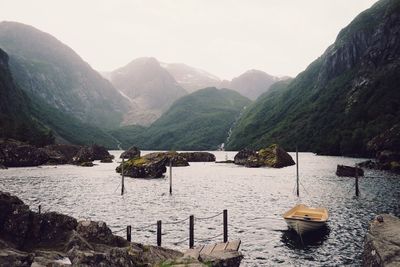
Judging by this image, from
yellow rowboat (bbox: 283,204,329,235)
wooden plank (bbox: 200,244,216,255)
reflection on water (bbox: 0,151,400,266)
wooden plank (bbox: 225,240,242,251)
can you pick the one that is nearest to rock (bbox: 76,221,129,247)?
wooden plank (bbox: 200,244,216,255)

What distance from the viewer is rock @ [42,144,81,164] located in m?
168

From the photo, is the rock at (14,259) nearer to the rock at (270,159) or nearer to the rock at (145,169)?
the rock at (145,169)

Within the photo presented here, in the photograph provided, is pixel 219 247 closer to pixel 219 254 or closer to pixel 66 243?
pixel 219 254

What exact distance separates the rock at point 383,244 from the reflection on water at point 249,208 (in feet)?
12.9

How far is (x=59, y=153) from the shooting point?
182m

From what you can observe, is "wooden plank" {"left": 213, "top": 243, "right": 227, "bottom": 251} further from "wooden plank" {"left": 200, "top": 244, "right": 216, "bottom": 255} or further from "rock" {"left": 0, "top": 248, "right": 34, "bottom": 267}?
"rock" {"left": 0, "top": 248, "right": 34, "bottom": 267}

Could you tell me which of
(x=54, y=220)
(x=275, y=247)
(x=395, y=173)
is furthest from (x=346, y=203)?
(x=395, y=173)

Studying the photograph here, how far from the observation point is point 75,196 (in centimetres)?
7081

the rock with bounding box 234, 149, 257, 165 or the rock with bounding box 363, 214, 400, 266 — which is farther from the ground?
the rock with bounding box 234, 149, 257, 165

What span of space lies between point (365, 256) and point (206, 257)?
11.9 m

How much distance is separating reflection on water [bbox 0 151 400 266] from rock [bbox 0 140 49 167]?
178 ft

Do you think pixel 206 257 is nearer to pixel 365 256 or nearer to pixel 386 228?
pixel 365 256

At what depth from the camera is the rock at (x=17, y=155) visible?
464 feet

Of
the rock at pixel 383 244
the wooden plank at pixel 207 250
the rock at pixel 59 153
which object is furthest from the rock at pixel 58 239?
the rock at pixel 59 153
